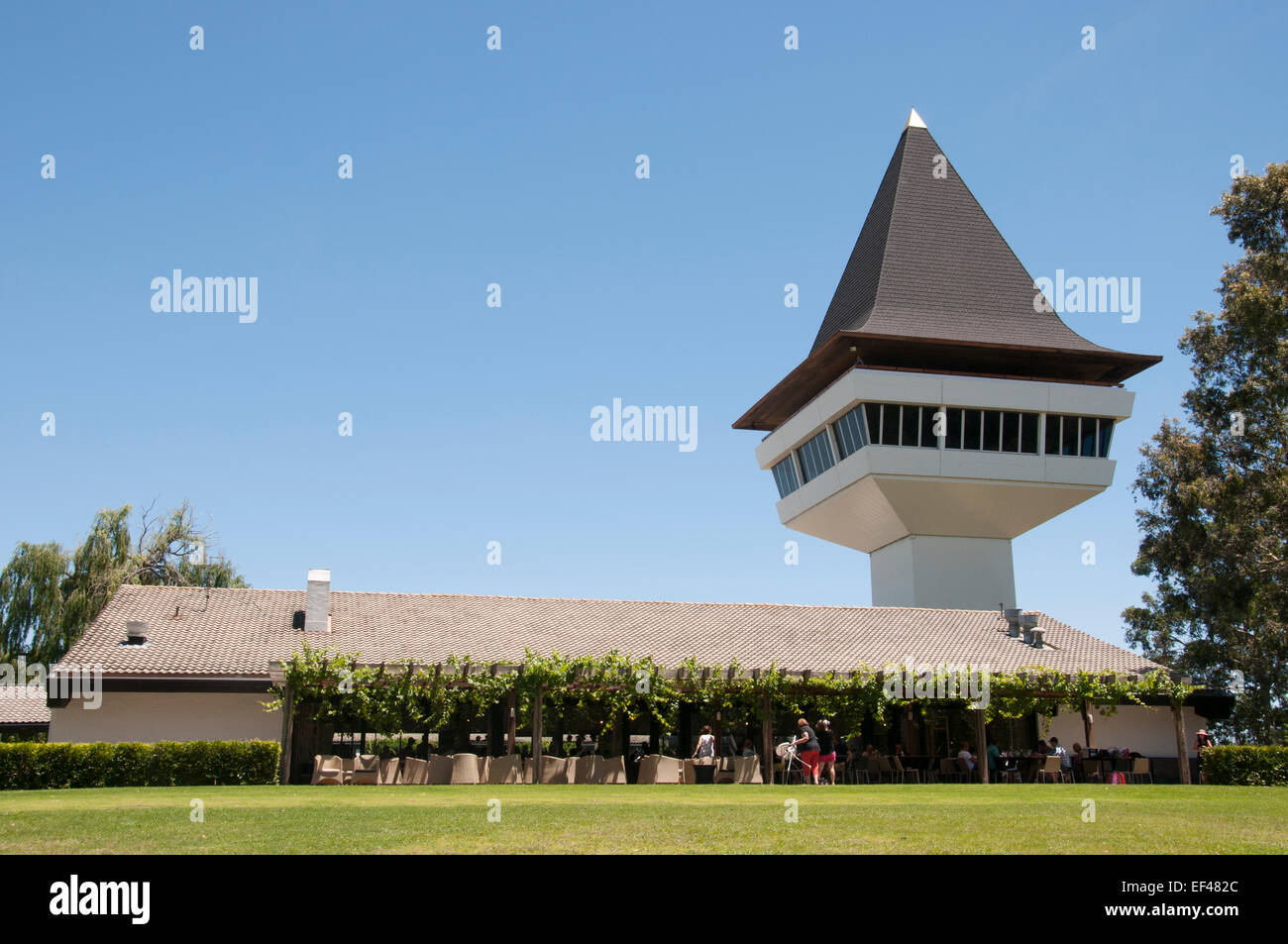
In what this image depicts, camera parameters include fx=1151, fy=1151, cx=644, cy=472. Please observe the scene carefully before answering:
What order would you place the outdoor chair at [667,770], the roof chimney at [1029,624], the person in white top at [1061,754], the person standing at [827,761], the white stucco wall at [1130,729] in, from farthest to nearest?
the roof chimney at [1029,624] → the white stucco wall at [1130,729] → the person in white top at [1061,754] → the person standing at [827,761] → the outdoor chair at [667,770]

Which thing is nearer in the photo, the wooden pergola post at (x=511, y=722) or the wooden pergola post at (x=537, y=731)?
the wooden pergola post at (x=537, y=731)

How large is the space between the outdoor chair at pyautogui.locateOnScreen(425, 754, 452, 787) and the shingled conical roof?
94.8 feet

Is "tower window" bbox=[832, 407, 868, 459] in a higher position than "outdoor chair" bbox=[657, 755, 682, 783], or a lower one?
higher

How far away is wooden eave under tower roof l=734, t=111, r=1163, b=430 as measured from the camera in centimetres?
4791

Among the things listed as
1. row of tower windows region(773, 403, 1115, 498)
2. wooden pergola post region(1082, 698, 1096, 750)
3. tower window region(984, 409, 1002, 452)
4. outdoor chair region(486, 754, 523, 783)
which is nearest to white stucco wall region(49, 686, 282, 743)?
outdoor chair region(486, 754, 523, 783)

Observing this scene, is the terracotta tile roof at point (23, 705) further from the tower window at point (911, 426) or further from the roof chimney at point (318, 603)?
the tower window at point (911, 426)

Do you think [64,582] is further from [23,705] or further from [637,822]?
[637,822]

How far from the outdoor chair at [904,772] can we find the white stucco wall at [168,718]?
14871 mm

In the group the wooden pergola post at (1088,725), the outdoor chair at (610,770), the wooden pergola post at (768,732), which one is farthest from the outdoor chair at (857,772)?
the wooden pergola post at (1088,725)

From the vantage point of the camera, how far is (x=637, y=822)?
13.1 metres

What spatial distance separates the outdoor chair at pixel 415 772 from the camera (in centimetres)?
2380

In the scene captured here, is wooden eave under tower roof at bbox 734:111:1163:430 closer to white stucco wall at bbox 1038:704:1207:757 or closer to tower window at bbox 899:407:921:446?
tower window at bbox 899:407:921:446

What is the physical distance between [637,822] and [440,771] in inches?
465
